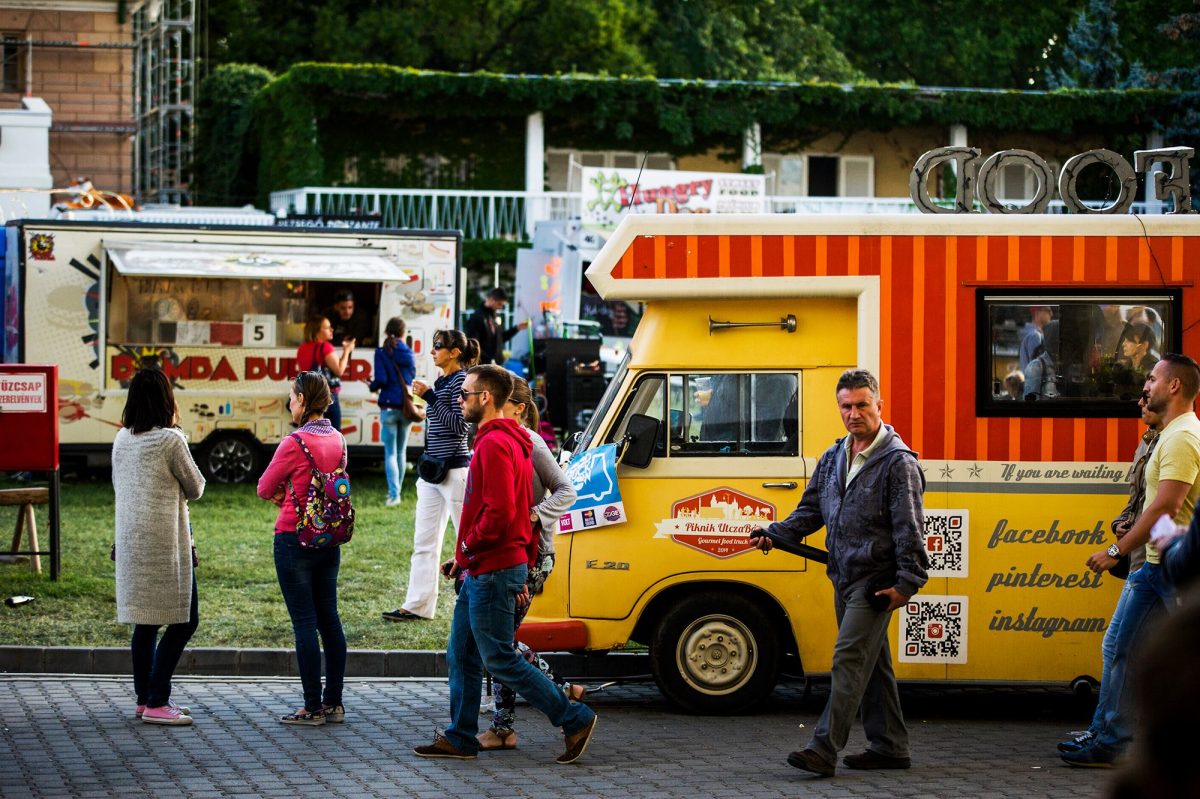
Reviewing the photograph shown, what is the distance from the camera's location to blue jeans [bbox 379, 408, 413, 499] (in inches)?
645

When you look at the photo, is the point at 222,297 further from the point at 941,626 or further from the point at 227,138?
the point at 227,138

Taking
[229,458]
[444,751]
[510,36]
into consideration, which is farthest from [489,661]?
[510,36]

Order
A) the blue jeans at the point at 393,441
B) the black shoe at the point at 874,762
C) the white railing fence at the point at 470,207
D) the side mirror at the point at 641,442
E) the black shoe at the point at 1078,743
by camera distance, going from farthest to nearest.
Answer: the white railing fence at the point at 470,207
the blue jeans at the point at 393,441
the side mirror at the point at 641,442
the black shoe at the point at 1078,743
the black shoe at the point at 874,762

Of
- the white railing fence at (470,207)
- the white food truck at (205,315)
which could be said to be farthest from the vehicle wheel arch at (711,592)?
the white railing fence at (470,207)

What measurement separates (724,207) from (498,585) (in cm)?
2142

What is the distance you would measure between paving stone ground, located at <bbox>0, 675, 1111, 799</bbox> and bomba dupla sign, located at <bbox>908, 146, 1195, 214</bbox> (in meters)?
2.85

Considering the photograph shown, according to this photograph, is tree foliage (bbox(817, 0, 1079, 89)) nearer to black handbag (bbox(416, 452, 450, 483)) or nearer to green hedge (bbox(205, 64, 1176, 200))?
green hedge (bbox(205, 64, 1176, 200))

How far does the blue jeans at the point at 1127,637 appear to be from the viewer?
7.10 meters

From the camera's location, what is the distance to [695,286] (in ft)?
28.6

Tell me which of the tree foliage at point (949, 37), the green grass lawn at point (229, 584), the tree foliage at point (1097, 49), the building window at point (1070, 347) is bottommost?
the green grass lawn at point (229, 584)

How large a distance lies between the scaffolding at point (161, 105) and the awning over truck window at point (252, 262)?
751 inches

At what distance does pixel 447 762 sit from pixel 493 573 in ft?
3.13

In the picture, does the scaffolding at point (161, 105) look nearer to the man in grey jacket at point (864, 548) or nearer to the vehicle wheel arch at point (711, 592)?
the vehicle wheel arch at point (711, 592)

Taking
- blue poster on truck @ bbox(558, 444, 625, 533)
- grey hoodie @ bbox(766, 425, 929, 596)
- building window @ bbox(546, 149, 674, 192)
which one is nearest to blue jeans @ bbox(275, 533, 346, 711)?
blue poster on truck @ bbox(558, 444, 625, 533)
